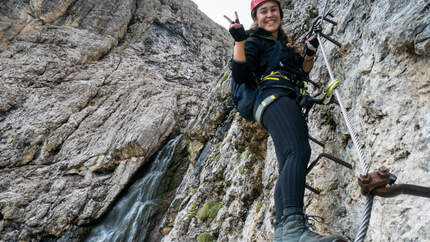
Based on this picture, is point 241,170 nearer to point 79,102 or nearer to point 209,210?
point 209,210

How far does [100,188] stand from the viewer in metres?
14.8

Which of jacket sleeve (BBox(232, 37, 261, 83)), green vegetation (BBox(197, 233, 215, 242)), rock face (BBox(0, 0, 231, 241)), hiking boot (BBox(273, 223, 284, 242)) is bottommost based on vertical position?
hiking boot (BBox(273, 223, 284, 242))

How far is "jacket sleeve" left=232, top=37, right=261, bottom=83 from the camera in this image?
9.35 feet

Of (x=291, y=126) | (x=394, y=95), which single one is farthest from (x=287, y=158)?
(x=394, y=95)

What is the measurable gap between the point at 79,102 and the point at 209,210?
1503 cm

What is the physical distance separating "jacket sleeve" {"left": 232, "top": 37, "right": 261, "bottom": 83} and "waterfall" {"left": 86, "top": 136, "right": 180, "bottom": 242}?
40.4 ft

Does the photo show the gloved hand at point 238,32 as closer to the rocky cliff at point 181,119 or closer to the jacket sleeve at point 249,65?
the jacket sleeve at point 249,65

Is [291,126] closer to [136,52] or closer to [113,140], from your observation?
[113,140]

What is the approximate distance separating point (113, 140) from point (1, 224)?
678cm

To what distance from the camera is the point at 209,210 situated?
8203 mm

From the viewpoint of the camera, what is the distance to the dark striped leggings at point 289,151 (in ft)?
7.61

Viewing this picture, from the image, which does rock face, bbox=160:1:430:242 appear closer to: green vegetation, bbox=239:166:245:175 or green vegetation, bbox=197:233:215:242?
green vegetation, bbox=239:166:245:175

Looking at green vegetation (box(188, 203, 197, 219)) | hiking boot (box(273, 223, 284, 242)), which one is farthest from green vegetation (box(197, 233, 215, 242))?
hiking boot (box(273, 223, 284, 242))

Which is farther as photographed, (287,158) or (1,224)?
(1,224)
